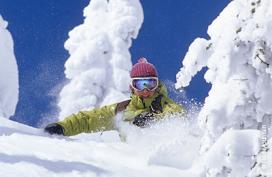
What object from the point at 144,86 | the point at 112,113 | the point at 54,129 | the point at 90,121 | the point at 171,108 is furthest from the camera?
the point at 144,86

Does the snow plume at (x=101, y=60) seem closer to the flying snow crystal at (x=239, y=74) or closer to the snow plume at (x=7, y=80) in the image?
the snow plume at (x=7, y=80)

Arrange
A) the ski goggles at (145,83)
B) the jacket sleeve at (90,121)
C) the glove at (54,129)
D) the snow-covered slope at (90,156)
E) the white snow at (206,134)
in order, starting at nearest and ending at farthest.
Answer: the white snow at (206,134) < the snow-covered slope at (90,156) < the glove at (54,129) < the jacket sleeve at (90,121) < the ski goggles at (145,83)

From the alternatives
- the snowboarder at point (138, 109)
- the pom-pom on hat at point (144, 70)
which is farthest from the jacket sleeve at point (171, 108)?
the pom-pom on hat at point (144, 70)

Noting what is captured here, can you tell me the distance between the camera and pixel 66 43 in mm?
36781

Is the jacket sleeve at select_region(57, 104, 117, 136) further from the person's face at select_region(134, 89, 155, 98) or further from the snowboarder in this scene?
the person's face at select_region(134, 89, 155, 98)

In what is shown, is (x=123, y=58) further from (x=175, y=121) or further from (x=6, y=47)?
(x=175, y=121)

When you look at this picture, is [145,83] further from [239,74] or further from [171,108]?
[239,74]

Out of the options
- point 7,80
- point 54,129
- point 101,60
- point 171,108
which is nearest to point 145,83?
point 171,108

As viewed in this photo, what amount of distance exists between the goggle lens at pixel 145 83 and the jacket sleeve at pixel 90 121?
1.99 ft

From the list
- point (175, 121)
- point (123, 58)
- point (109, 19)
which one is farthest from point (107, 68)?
point (175, 121)

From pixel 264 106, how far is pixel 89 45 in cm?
2897

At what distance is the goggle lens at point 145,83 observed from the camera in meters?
10.2

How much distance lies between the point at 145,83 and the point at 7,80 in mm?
11966

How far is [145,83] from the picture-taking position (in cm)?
1032
